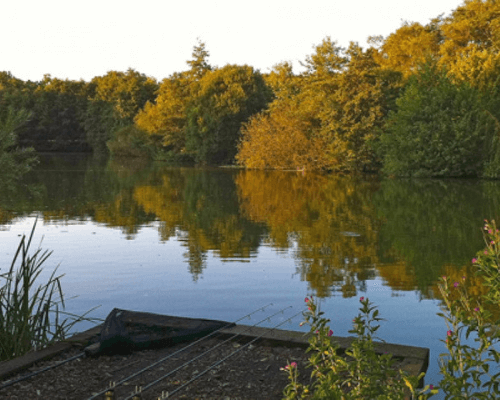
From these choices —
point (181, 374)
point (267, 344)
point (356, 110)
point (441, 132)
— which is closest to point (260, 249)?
point (267, 344)

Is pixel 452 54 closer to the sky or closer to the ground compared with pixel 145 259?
closer to the sky

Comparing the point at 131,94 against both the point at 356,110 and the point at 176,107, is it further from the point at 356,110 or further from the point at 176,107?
the point at 356,110

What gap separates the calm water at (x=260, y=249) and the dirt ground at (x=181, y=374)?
1339mm

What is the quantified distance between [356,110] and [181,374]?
1372 inches

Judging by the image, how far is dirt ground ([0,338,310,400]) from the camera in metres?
4.79

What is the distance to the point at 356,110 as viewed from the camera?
1524 inches

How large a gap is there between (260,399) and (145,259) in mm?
6939

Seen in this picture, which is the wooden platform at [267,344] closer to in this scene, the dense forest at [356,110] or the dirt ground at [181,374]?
the dirt ground at [181,374]

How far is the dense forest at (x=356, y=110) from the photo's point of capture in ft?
111

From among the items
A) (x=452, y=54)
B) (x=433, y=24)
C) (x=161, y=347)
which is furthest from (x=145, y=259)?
(x=433, y=24)

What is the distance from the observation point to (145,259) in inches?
447

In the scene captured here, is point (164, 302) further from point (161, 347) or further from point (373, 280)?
point (373, 280)

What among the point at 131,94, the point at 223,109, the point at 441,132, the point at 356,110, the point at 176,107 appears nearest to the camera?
the point at 441,132

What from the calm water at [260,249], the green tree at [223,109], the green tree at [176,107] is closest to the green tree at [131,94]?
the green tree at [176,107]
